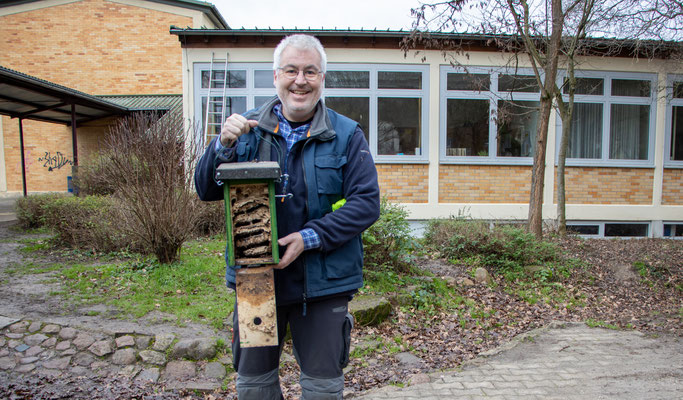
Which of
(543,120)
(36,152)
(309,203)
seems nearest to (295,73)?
(309,203)

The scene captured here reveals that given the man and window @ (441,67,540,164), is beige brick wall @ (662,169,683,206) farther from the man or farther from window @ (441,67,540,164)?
the man

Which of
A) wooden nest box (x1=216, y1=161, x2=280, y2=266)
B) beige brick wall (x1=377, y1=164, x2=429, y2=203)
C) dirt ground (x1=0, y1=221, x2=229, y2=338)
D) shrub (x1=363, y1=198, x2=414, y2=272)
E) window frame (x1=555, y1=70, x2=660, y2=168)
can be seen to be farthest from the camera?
window frame (x1=555, y1=70, x2=660, y2=168)

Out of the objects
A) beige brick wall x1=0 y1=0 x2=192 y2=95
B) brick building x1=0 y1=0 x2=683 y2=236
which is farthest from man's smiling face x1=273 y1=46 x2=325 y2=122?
beige brick wall x1=0 y1=0 x2=192 y2=95

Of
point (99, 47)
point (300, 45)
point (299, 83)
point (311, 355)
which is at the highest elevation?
point (99, 47)

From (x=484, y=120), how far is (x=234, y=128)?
9.76 meters

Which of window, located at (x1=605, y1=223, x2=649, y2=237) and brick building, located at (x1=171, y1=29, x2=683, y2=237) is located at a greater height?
brick building, located at (x1=171, y1=29, x2=683, y2=237)

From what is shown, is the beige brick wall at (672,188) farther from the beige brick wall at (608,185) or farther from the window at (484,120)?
the window at (484,120)

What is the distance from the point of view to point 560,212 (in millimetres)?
9062

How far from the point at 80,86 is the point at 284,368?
64.3 feet

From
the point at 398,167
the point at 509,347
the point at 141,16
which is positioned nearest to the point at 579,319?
the point at 509,347

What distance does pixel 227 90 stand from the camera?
33.3 feet

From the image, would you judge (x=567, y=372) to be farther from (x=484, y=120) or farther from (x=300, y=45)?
(x=484, y=120)

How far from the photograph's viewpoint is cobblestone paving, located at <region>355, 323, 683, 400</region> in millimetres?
3389

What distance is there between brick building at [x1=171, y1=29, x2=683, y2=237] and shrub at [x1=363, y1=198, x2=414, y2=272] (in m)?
4.06
